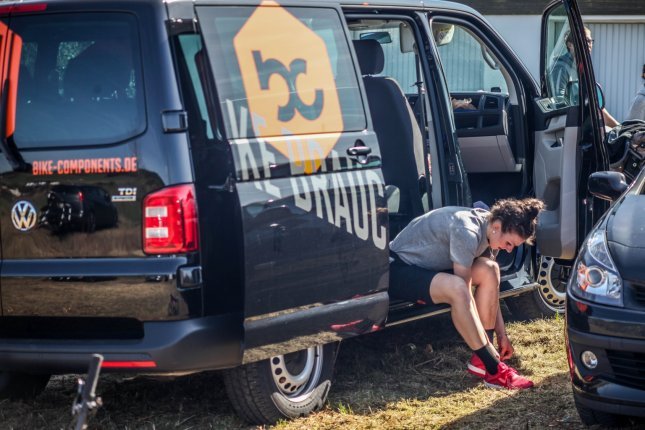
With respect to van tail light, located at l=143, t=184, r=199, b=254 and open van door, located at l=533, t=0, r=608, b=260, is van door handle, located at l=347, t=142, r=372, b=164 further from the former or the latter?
open van door, located at l=533, t=0, r=608, b=260

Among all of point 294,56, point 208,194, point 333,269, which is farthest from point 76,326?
point 294,56

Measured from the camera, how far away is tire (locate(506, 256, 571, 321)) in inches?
296

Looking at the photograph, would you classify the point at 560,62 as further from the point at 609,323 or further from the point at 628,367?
the point at 628,367

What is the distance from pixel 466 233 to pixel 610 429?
1.42 meters

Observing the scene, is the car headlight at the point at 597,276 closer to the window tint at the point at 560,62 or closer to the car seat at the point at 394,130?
the car seat at the point at 394,130

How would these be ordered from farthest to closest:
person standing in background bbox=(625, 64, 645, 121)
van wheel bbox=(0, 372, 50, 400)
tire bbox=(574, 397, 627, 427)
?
person standing in background bbox=(625, 64, 645, 121) → van wheel bbox=(0, 372, 50, 400) → tire bbox=(574, 397, 627, 427)

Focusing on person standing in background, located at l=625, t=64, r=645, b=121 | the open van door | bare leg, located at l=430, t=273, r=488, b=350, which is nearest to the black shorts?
bare leg, located at l=430, t=273, r=488, b=350

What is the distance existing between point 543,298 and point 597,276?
8.49 feet

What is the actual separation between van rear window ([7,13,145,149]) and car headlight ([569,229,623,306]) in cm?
203

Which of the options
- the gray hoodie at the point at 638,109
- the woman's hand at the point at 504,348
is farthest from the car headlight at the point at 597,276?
the gray hoodie at the point at 638,109

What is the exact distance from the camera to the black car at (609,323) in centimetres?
473

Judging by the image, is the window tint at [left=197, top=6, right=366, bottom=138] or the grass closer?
the window tint at [left=197, top=6, right=366, bottom=138]

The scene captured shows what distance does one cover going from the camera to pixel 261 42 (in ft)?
16.8

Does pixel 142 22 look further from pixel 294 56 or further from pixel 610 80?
pixel 610 80
